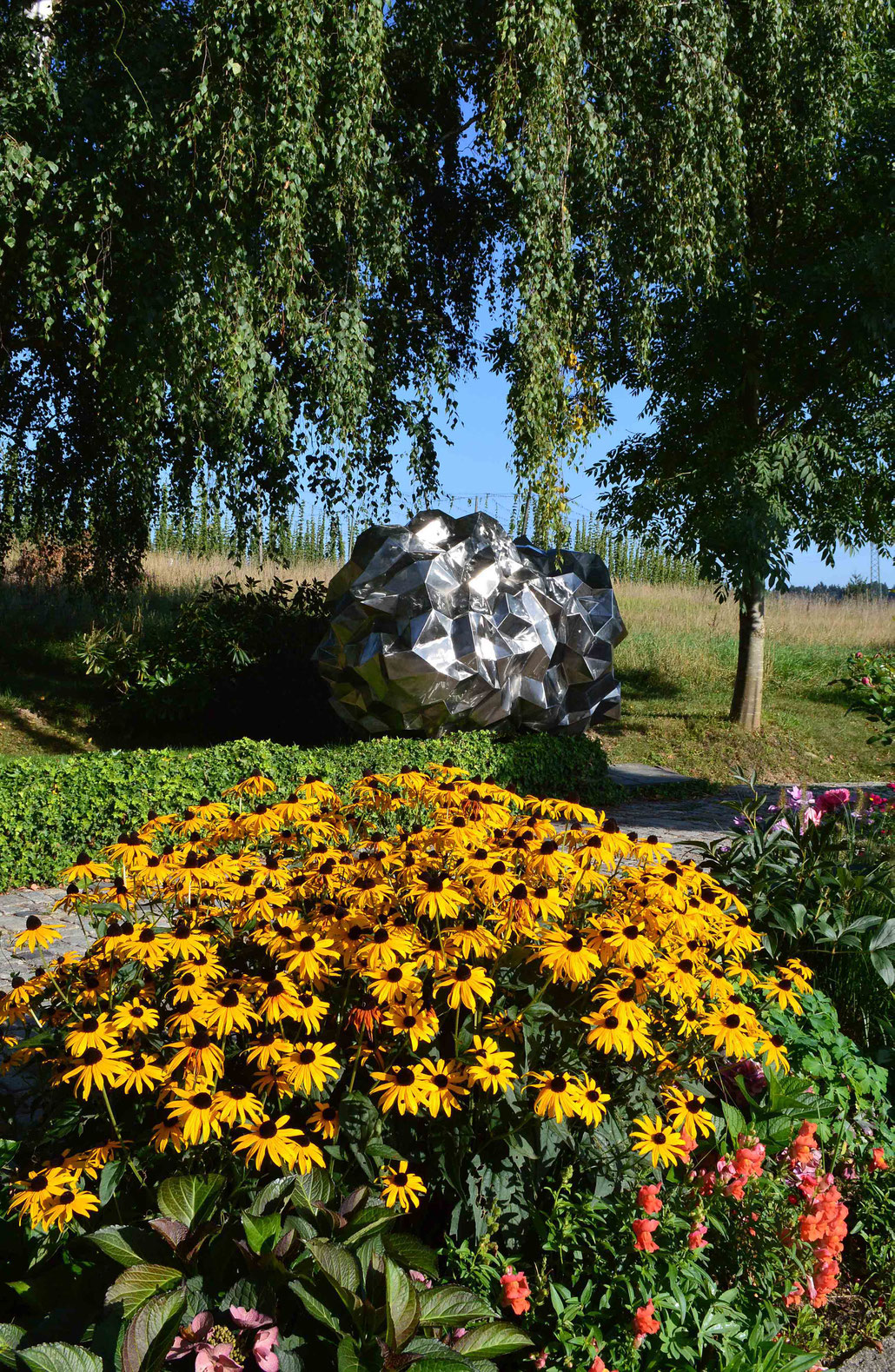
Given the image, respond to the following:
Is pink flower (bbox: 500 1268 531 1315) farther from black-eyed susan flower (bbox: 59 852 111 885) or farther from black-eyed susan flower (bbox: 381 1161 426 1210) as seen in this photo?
black-eyed susan flower (bbox: 59 852 111 885)

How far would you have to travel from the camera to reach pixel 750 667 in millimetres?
11562

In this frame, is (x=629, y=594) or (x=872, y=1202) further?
(x=629, y=594)

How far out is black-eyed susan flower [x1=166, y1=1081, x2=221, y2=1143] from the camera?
171cm

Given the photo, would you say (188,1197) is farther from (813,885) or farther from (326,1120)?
(813,885)

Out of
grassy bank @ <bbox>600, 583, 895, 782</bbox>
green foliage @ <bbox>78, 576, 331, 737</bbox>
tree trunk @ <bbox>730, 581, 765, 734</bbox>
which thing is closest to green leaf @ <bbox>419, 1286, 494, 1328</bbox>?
grassy bank @ <bbox>600, 583, 895, 782</bbox>

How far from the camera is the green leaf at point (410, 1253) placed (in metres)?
1.81

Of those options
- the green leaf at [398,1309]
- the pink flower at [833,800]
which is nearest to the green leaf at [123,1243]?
the green leaf at [398,1309]

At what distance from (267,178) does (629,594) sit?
1553 cm

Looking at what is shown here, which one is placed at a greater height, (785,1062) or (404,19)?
(404,19)

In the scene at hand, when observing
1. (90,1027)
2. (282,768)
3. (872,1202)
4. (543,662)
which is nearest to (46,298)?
(282,768)

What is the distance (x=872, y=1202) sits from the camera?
267 centimetres

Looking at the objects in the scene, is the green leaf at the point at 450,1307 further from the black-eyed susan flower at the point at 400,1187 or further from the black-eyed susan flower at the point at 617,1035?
the black-eyed susan flower at the point at 617,1035

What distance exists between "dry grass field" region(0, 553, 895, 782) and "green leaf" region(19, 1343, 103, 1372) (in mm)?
7234

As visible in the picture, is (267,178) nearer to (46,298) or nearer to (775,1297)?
(46,298)
